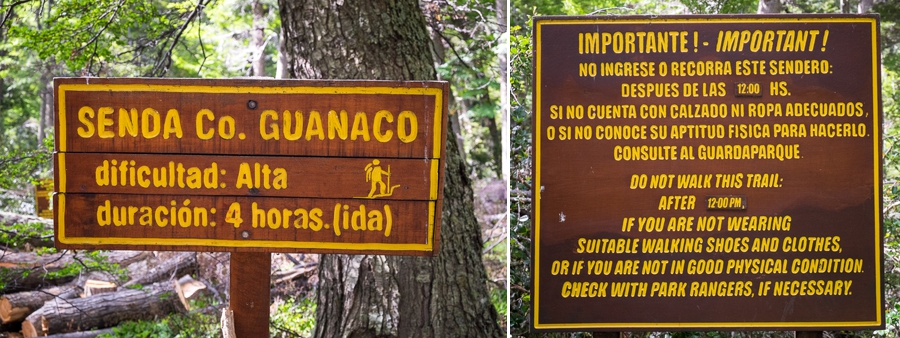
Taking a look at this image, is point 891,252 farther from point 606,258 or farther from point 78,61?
point 78,61

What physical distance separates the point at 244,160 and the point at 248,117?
0.16m

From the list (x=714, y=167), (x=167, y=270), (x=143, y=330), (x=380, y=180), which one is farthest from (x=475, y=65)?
(x=380, y=180)

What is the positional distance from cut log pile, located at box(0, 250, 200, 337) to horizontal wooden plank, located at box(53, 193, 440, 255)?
4412 mm

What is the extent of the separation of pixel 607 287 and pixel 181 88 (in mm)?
2153

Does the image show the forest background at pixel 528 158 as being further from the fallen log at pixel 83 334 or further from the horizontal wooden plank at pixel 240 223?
the fallen log at pixel 83 334

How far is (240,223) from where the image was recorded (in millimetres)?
2500

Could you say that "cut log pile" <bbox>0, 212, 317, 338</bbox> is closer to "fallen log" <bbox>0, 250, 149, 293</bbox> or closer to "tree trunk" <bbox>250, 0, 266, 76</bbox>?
"fallen log" <bbox>0, 250, 149, 293</bbox>

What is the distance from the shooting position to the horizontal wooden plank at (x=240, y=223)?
2.49m

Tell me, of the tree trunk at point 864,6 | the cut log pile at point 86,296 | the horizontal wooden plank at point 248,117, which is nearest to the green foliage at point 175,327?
the cut log pile at point 86,296

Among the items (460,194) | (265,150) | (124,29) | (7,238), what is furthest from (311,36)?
(7,238)

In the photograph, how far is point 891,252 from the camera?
602 cm

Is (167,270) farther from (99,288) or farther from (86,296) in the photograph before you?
(86,296)

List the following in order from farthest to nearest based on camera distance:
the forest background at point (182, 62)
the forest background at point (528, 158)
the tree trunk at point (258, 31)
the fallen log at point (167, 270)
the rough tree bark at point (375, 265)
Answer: the tree trunk at point (258, 31), the fallen log at point (167, 270), the forest background at point (182, 62), the forest background at point (528, 158), the rough tree bark at point (375, 265)

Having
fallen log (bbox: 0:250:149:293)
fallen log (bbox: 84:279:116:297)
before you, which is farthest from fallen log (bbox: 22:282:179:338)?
fallen log (bbox: 84:279:116:297)
